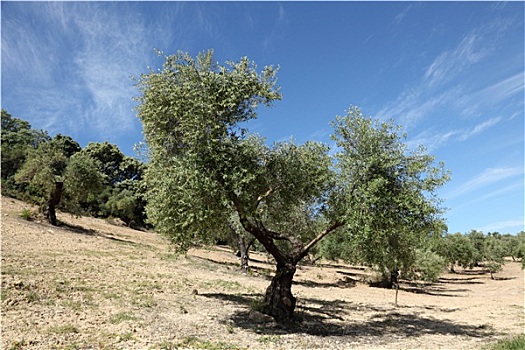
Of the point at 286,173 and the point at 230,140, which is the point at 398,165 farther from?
the point at 230,140

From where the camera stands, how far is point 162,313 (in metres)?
14.5

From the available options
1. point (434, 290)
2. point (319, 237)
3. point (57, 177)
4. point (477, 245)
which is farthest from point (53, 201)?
point (477, 245)

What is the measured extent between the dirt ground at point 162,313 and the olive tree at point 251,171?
3017 mm

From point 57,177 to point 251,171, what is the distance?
2803 cm

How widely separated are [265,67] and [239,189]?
19.0 feet

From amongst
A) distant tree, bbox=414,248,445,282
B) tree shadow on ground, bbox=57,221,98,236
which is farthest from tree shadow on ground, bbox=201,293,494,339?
distant tree, bbox=414,248,445,282

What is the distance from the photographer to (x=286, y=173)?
17172 millimetres

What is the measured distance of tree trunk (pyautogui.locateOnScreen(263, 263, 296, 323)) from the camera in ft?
53.4

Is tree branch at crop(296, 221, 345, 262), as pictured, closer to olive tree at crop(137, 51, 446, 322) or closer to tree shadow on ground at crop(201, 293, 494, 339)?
olive tree at crop(137, 51, 446, 322)

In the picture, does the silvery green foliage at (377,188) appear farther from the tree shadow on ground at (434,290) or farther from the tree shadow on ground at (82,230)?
the tree shadow on ground at (434,290)

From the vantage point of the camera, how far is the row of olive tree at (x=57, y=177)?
35.1 m

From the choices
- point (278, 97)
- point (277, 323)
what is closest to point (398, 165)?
point (278, 97)

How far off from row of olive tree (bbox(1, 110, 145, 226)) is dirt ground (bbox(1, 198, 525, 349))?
5.44 m

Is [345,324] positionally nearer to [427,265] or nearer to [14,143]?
[427,265]
